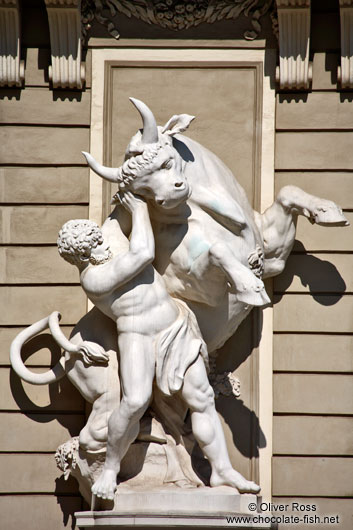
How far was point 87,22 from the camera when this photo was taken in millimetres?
10055

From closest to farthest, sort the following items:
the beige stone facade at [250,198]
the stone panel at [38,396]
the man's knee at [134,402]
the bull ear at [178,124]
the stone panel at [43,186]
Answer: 1. the man's knee at [134,402]
2. the bull ear at [178,124]
3. the beige stone facade at [250,198]
4. the stone panel at [38,396]
5. the stone panel at [43,186]

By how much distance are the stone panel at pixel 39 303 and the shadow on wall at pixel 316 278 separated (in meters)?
1.37

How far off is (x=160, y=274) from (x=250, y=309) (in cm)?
65

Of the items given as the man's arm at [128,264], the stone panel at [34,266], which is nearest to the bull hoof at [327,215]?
the man's arm at [128,264]

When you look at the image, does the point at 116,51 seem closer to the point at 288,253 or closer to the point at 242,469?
the point at 288,253

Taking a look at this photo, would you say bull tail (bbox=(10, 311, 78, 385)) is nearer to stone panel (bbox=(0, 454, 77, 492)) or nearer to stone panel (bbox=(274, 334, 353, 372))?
stone panel (bbox=(0, 454, 77, 492))

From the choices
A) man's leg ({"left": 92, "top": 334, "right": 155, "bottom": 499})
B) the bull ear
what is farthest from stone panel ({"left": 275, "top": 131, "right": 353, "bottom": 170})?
man's leg ({"left": 92, "top": 334, "right": 155, "bottom": 499})

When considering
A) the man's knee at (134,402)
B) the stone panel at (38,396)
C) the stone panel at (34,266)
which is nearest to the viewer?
the man's knee at (134,402)

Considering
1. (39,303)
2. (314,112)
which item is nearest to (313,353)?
(314,112)

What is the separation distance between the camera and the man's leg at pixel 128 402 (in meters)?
8.88

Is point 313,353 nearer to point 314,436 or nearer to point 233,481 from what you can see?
point 314,436

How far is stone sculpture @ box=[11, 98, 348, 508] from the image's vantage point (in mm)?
8945

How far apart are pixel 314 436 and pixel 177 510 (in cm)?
122

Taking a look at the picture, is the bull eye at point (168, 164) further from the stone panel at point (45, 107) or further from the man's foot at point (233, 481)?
the man's foot at point (233, 481)
